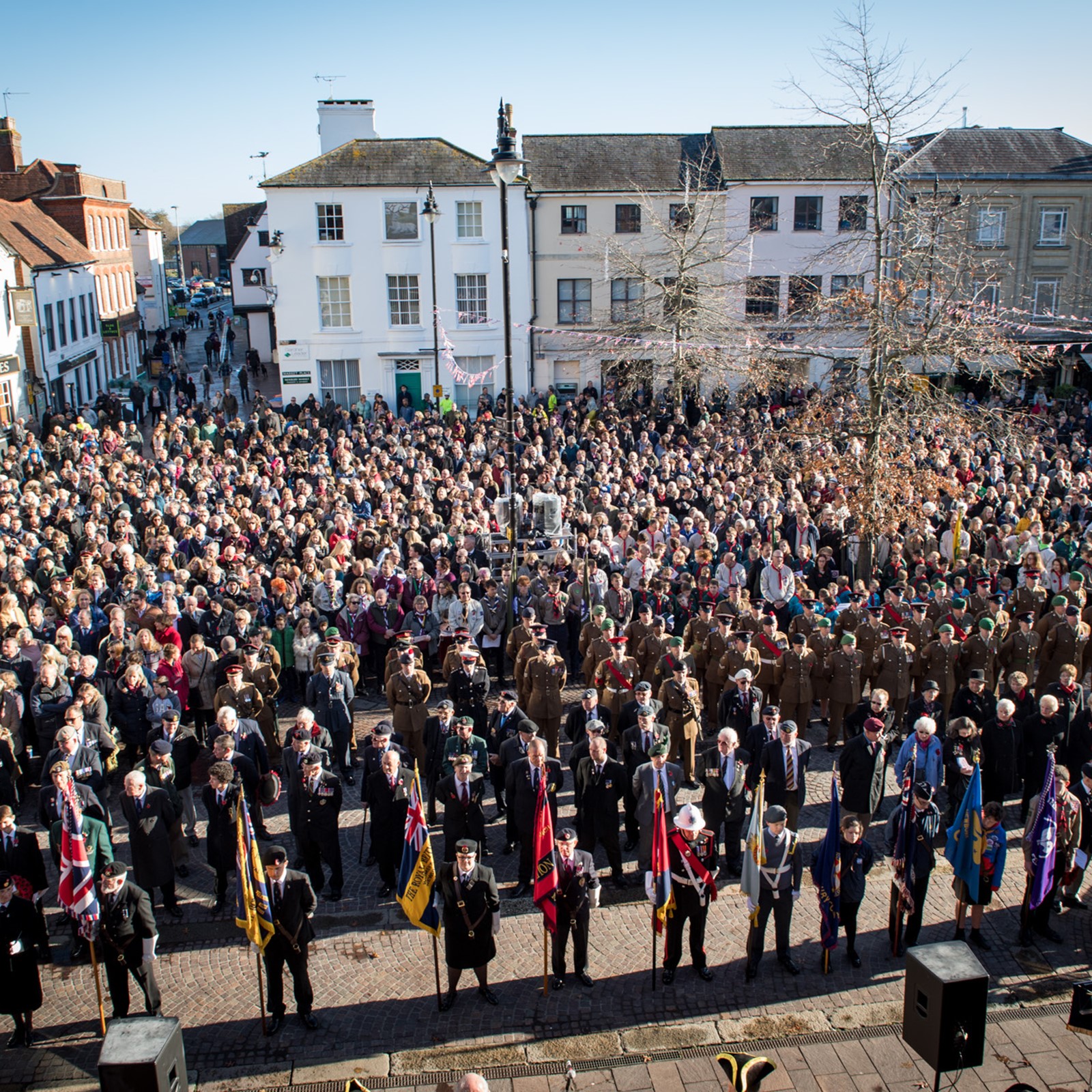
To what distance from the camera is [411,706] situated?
37.9 feet

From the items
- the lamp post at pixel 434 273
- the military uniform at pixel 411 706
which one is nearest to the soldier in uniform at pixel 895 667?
the military uniform at pixel 411 706

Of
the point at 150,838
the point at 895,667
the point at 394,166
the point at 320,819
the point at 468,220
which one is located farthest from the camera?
the point at 468,220

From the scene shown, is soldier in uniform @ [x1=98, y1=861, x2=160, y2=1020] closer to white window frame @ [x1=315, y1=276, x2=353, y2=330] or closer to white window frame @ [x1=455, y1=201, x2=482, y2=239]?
white window frame @ [x1=315, y1=276, x2=353, y2=330]

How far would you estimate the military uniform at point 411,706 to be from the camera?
11453mm

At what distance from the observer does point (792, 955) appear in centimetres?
859

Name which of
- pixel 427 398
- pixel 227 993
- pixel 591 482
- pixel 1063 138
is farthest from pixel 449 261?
pixel 227 993

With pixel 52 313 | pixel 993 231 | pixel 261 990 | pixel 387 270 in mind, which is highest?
pixel 993 231

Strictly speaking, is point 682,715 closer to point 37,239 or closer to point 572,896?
point 572,896

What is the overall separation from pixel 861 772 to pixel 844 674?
2.26 meters

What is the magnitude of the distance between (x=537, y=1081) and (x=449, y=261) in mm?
30630

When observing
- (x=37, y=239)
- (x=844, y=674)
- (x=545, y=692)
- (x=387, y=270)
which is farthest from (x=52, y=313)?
(x=844, y=674)

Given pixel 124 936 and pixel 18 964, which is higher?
pixel 124 936

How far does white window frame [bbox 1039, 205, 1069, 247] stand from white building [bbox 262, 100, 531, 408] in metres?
20.1

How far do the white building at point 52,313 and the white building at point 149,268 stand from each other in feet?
63.9
